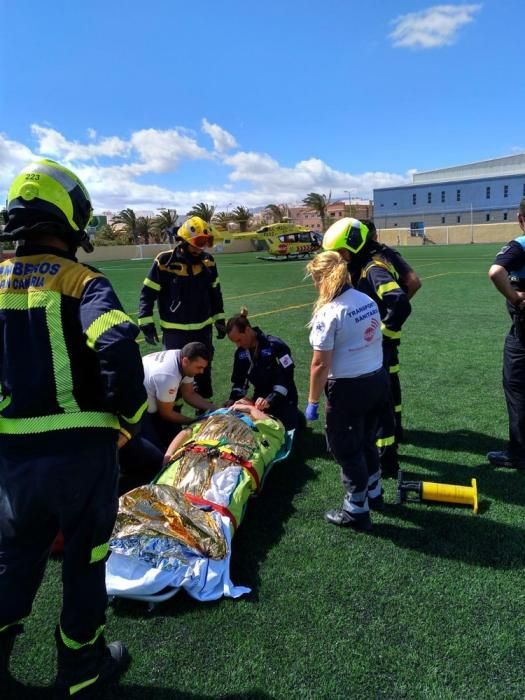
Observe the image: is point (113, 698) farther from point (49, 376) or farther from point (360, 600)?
point (49, 376)

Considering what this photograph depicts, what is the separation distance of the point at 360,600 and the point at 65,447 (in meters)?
1.93

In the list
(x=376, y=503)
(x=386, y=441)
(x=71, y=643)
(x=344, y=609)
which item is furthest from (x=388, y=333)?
(x=71, y=643)

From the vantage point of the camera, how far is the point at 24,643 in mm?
2727

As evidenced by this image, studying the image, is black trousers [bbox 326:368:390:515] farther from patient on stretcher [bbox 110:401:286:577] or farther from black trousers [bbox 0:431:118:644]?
black trousers [bbox 0:431:118:644]

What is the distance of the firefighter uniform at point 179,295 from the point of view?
571 centimetres

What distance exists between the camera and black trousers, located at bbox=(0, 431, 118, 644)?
200 centimetres

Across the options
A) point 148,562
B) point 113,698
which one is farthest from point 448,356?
point 113,698

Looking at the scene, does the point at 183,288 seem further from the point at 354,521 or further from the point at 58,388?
the point at 58,388

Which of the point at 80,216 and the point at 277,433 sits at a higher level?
the point at 80,216

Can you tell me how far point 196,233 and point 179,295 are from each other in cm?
71

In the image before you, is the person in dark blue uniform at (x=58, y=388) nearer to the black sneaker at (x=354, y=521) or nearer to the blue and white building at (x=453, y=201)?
the black sneaker at (x=354, y=521)

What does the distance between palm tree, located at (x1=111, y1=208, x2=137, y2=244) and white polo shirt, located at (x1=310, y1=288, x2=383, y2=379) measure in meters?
65.2

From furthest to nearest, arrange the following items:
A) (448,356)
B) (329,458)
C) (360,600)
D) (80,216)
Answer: (448,356)
(329,458)
(360,600)
(80,216)

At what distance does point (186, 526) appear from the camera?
313 centimetres
